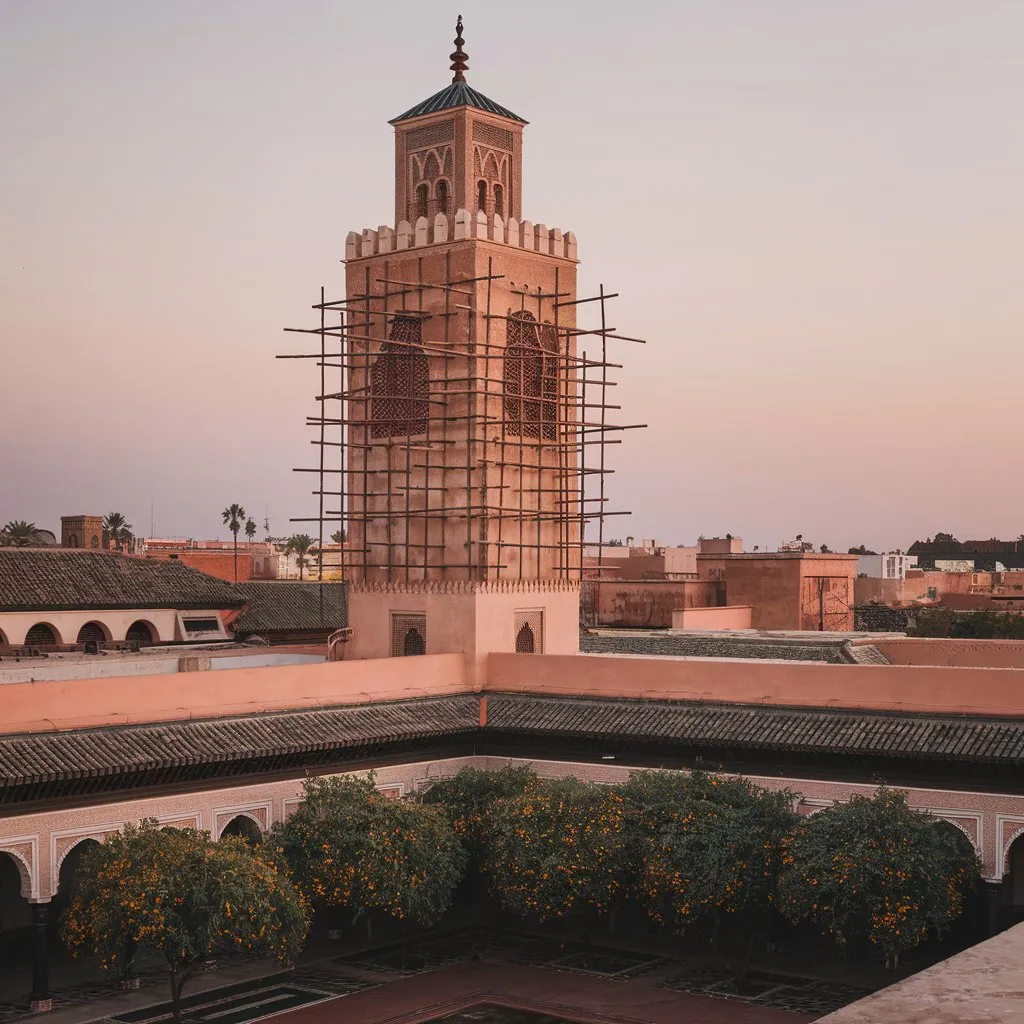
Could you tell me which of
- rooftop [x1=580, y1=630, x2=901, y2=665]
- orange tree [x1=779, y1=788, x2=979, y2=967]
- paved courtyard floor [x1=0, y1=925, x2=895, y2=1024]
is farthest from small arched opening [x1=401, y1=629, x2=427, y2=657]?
orange tree [x1=779, y1=788, x2=979, y2=967]

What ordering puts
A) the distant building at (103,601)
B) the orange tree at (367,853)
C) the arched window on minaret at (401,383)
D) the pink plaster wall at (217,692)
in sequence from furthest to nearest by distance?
the distant building at (103,601) < the arched window on minaret at (401,383) < the orange tree at (367,853) < the pink plaster wall at (217,692)

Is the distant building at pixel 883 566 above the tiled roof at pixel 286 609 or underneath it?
above

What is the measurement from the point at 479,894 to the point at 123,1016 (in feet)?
19.5

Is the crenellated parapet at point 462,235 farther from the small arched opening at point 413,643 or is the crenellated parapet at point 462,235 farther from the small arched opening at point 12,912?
the small arched opening at point 12,912

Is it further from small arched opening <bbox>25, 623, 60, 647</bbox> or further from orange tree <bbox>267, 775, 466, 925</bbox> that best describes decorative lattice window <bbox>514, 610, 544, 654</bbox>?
small arched opening <bbox>25, 623, 60, 647</bbox>

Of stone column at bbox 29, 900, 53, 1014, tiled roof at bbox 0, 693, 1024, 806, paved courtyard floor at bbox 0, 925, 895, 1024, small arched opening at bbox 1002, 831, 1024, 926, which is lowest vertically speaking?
paved courtyard floor at bbox 0, 925, 895, 1024

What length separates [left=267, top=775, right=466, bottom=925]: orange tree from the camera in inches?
687

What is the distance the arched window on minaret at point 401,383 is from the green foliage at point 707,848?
711 cm

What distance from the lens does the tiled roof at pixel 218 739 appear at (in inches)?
656

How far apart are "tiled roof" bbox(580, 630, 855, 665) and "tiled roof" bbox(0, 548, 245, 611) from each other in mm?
8990

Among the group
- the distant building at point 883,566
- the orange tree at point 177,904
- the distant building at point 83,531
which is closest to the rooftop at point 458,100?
the orange tree at point 177,904

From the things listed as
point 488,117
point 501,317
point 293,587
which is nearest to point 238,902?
point 501,317

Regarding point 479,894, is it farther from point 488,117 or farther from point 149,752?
point 488,117

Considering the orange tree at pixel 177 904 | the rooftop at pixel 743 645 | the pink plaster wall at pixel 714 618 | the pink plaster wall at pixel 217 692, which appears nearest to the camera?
the orange tree at pixel 177 904
